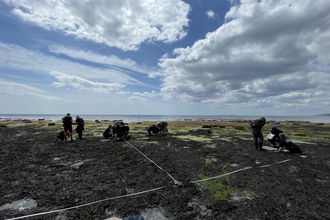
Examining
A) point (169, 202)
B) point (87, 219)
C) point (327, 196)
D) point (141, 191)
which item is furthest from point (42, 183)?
point (327, 196)

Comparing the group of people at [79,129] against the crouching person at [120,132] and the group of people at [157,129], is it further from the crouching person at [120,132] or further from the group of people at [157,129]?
the group of people at [157,129]

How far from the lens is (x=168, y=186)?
673cm

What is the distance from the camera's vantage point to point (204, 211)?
5156mm

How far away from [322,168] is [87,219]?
11135 millimetres

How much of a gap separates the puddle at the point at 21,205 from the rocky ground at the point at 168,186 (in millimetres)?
136

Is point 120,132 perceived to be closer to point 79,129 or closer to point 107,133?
point 107,133

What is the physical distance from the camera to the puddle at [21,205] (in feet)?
16.9

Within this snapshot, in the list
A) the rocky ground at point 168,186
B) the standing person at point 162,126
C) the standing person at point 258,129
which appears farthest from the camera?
the standing person at point 162,126

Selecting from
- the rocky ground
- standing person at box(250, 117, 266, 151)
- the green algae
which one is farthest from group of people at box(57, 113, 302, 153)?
the green algae

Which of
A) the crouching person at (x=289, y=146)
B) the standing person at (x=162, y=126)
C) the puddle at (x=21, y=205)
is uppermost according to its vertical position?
the standing person at (x=162, y=126)

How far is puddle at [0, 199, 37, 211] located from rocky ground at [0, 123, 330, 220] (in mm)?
136

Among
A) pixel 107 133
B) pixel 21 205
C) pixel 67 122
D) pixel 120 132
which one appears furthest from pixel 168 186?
pixel 67 122

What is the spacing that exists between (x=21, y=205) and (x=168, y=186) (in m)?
4.63

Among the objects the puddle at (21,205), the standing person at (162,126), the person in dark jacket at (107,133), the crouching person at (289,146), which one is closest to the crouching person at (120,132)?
the person in dark jacket at (107,133)
